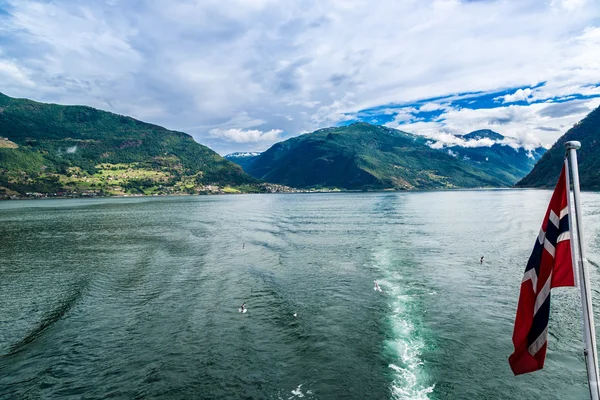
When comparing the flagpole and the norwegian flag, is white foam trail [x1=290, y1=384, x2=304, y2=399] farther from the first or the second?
the flagpole

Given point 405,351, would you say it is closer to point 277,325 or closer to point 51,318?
point 277,325

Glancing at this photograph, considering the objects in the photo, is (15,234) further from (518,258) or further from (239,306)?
(518,258)

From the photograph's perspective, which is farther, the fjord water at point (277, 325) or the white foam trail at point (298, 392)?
the fjord water at point (277, 325)

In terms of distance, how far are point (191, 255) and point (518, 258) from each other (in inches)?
2428

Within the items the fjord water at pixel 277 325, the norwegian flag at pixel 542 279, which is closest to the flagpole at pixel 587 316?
the norwegian flag at pixel 542 279

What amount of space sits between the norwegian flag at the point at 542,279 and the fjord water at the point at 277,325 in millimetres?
13873

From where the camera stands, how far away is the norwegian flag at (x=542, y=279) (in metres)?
10.9

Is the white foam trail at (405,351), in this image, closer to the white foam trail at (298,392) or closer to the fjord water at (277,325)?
the fjord water at (277,325)

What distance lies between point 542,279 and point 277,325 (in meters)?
27.4

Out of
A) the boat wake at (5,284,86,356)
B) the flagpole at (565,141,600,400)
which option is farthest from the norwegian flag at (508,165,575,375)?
the boat wake at (5,284,86,356)

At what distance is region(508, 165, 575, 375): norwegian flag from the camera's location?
10914 millimetres

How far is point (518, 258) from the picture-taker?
61.3 meters

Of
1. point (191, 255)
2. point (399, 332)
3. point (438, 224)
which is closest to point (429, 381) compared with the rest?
point (399, 332)

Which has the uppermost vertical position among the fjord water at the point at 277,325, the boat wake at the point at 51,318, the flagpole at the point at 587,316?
the flagpole at the point at 587,316
